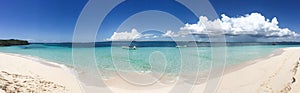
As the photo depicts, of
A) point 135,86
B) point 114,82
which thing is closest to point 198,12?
A: point 135,86

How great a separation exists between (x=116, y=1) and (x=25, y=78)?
14.7ft

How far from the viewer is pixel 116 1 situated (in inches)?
415

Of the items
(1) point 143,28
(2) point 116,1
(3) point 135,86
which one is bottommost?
(3) point 135,86

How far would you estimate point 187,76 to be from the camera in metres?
16.3

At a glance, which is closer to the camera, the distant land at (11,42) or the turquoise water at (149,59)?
the turquoise water at (149,59)

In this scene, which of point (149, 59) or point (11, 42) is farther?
point (11, 42)

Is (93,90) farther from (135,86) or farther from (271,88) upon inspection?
(271,88)

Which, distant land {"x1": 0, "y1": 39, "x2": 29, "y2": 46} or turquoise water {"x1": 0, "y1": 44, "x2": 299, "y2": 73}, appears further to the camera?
distant land {"x1": 0, "y1": 39, "x2": 29, "y2": 46}

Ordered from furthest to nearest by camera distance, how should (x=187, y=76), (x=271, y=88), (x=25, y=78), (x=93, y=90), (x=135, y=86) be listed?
(x=187, y=76) < (x=135, y=86) < (x=93, y=90) < (x=25, y=78) < (x=271, y=88)

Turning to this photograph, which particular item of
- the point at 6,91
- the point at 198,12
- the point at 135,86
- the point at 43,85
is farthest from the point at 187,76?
the point at 6,91

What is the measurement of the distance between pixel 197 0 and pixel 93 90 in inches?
217

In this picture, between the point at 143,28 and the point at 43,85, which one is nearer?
the point at 43,85

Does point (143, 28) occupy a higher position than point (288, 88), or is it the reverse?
point (143, 28)

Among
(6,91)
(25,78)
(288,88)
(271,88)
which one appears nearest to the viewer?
(6,91)
